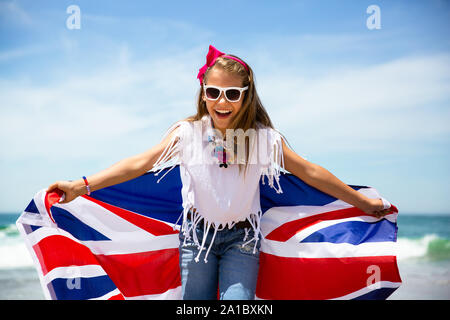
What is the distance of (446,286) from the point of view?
8.53 m

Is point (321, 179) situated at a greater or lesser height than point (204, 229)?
greater

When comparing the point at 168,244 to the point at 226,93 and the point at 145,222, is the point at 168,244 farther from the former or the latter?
the point at 226,93

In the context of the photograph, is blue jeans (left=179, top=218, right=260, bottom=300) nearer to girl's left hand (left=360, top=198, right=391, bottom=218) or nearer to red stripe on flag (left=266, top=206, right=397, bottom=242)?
red stripe on flag (left=266, top=206, right=397, bottom=242)

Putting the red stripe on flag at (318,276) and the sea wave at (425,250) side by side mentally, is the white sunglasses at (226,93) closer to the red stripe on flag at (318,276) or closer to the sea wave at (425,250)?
the red stripe on flag at (318,276)

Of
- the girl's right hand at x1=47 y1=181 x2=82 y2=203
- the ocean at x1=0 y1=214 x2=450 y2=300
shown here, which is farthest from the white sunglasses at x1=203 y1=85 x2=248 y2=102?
the ocean at x1=0 y1=214 x2=450 y2=300

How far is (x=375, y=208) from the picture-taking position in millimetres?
3248

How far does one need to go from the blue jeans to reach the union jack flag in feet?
2.35

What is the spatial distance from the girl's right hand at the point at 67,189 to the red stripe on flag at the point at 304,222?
A: 1.65m

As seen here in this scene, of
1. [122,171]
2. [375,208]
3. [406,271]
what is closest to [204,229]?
[122,171]

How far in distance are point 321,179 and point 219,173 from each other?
2.61ft

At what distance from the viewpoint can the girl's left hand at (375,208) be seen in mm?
3221

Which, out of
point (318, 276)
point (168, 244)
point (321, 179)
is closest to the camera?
point (321, 179)

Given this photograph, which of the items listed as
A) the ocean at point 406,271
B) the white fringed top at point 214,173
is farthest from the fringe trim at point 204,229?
the ocean at point 406,271
